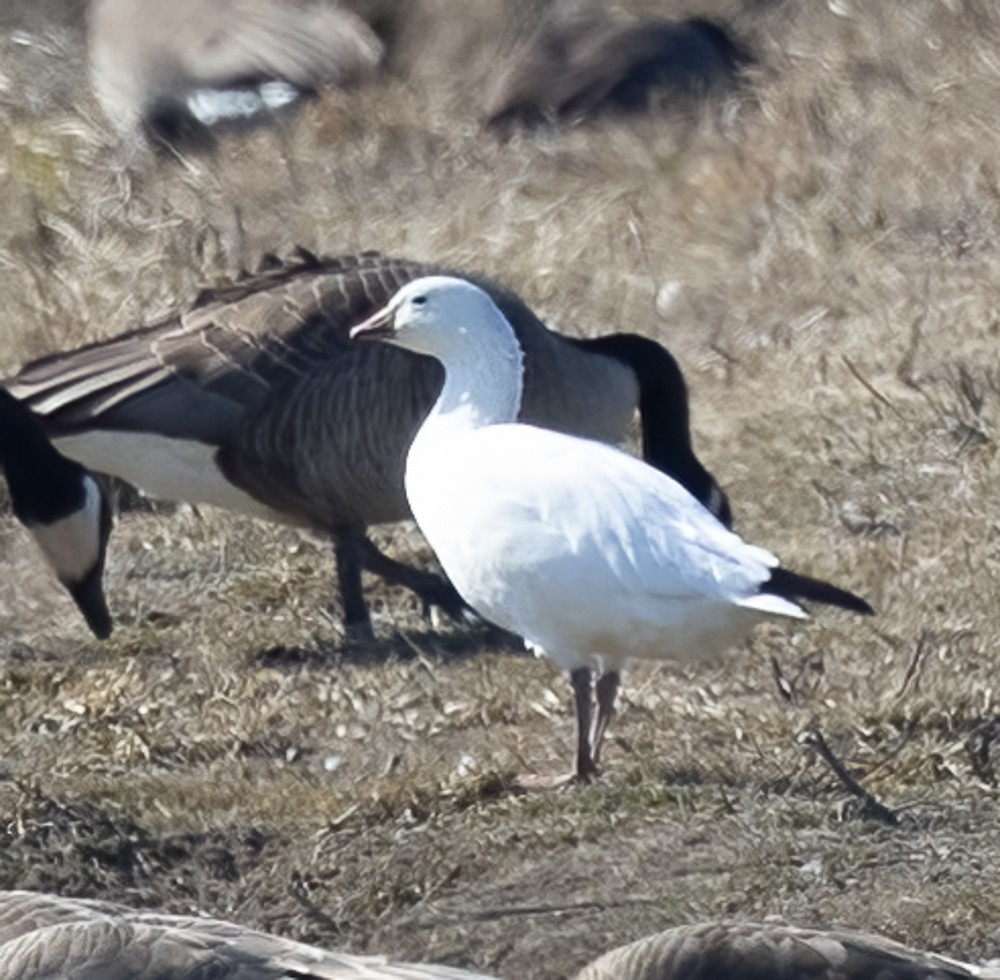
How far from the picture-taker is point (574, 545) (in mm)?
5766

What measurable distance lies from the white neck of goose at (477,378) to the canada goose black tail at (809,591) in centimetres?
108

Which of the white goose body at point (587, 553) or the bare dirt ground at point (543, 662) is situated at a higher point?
the white goose body at point (587, 553)

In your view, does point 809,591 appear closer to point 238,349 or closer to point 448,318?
point 448,318

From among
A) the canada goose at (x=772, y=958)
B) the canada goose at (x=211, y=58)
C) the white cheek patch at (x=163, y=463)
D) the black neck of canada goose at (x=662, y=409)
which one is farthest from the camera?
the canada goose at (x=211, y=58)

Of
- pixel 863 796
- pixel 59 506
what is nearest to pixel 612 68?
pixel 59 506

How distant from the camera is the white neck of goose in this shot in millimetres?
6375

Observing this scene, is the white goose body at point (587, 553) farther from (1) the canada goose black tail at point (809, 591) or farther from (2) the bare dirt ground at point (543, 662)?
(2) the bare dirt ground at point (543, 662)

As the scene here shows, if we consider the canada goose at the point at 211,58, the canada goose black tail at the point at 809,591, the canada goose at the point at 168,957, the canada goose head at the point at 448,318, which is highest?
the canada goose black tail at the point at 809,591

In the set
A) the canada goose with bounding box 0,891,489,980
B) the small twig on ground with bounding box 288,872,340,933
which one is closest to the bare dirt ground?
the small twig on ground with bounding box 288,872,340,933

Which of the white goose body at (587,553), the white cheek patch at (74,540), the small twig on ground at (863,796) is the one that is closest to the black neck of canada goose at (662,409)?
the white cheek patch at (74,540)

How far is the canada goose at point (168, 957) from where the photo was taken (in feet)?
14.4

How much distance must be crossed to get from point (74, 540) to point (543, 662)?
1590 millimetres

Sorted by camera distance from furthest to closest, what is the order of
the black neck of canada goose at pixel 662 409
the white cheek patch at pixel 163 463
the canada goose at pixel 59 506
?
the white cheek patch at pixel 163 463
the black neck of canada goose at pixel 662 409
the canada goose at pixel 59 506

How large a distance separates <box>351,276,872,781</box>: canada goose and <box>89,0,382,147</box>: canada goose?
293 inches
